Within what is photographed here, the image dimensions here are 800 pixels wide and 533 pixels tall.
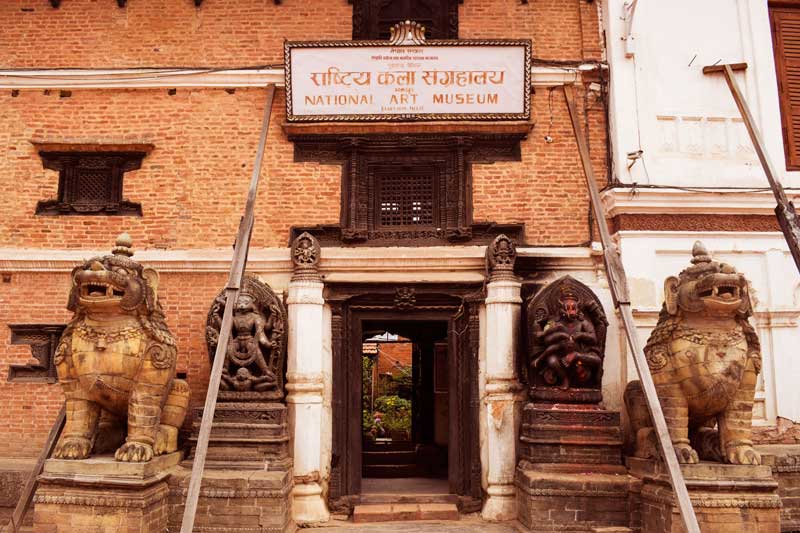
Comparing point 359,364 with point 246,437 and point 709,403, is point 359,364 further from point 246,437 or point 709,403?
point 709,403

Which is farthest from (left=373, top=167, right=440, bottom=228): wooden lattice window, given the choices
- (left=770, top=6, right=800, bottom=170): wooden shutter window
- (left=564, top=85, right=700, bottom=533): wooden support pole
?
(left=770, top=6, right=800, bottom=170): wooden shutter window

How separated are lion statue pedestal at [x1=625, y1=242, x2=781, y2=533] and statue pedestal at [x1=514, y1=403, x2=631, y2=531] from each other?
335 millimetres

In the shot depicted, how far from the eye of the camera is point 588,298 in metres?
6.86

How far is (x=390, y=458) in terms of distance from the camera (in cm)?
1020

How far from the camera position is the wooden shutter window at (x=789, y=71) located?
796cm

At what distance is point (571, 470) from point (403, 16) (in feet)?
21.0

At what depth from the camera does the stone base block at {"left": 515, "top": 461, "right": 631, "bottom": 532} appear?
6.14 meters

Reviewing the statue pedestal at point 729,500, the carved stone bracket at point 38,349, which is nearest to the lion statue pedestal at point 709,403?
the statue pedestal at point 729,500

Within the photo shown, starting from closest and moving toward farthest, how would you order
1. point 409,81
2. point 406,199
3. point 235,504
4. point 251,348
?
point 235,504 < point 251,348 < point 409,81 < point 406,199

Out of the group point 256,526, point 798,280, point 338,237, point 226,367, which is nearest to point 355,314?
point 338,237

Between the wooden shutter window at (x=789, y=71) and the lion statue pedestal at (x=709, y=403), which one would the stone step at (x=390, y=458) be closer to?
the lion statue pedestal at (x=709, y=403)

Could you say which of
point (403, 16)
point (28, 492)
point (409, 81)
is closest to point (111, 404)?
point (28, 492)

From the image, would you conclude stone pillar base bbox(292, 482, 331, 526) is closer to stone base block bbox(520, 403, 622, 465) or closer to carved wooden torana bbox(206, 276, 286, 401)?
carved wooden torana bbox(206, 276, 286, 401)

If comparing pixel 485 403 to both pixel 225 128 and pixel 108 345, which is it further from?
pixel 225 128
